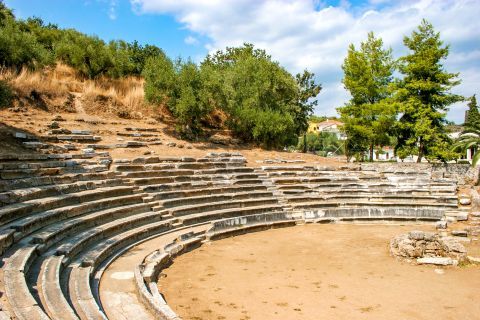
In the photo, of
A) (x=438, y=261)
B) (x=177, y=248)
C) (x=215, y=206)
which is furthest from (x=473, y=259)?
(x=215, y=206)

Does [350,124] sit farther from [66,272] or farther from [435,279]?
[66,272]

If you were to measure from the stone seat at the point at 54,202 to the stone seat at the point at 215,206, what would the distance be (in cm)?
175

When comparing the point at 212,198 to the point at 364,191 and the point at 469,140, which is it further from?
the point at 469,140

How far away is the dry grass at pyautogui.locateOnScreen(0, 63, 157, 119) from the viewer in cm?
2055

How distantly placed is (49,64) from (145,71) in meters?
6.32

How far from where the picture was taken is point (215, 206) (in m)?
14.9

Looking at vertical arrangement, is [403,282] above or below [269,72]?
below

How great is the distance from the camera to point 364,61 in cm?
2836

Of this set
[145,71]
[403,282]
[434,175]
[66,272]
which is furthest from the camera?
[145,71]

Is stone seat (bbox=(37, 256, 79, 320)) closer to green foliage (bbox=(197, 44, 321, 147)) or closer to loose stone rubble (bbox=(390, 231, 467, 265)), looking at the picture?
loose stone rubble (bbox=(390, 231, 467, 265))

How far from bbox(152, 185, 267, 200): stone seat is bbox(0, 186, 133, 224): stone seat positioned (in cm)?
121

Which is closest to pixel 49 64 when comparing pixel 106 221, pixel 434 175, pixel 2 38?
pixel 2 38

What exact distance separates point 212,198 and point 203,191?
1.64 ft

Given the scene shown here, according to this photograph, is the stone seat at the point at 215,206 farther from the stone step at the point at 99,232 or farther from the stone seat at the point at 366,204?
the stone seat at the point at 366,204
